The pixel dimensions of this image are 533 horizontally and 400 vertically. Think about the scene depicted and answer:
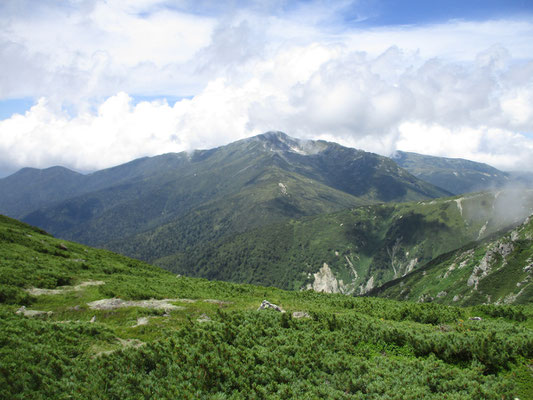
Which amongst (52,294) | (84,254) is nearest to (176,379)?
(52,294)

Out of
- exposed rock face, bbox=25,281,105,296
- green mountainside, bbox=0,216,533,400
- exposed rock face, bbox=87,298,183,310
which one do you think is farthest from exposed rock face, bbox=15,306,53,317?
exposed rock face, bbox=25,281,105,296

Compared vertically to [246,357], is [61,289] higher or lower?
higher

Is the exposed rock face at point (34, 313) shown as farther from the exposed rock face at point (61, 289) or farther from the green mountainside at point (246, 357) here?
the exposed rock face at point (61, 289)

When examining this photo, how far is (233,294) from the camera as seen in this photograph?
40.6 m

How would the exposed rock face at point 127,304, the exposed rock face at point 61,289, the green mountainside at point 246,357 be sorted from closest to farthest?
the green mountainside at point 246,357, the exposed rock face at point 127,304, the exposed rock face at point 61,289

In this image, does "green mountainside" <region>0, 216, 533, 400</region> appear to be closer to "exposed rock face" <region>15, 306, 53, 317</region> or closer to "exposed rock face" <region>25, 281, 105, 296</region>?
"exposed rock face" <region>15, 306, 53, 317</region>

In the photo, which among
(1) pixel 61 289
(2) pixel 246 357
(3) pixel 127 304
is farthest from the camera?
(1) pixel 61 289

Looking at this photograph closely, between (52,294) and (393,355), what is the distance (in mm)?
31389

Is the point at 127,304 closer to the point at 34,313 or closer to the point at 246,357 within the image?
→ the point at 34,313

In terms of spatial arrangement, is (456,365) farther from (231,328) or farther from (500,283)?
(500,283)

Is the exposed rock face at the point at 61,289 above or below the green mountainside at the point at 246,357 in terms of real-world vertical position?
above

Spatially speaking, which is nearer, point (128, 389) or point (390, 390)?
point (128, 389)

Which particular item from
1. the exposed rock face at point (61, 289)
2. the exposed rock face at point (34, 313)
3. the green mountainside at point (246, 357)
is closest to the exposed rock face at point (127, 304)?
the green mountainside at point (246, 357)

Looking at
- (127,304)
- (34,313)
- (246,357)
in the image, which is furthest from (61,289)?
(246,357)
